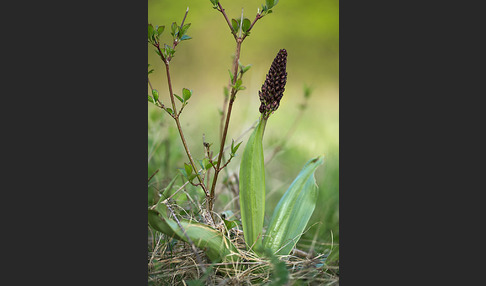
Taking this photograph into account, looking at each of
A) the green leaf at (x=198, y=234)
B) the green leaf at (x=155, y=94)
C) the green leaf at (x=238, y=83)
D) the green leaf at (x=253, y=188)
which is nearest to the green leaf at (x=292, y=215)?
the green leaf at (x=253, y=188)

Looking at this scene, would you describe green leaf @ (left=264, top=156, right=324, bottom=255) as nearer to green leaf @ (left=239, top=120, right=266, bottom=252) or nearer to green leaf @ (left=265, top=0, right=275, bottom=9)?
green leaf @ (left=239, top=120, right=266, bottom=252)

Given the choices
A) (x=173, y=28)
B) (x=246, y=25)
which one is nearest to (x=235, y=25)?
(x=246, y=25)

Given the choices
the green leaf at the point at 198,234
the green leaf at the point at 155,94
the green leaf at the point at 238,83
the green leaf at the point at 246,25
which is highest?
the green leaf at the point at 246,25

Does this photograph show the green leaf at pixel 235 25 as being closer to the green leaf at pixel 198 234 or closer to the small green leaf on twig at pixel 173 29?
the small green leaf on twig at pixel 173 29

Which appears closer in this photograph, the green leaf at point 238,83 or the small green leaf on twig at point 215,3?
the green leaf at point 238,83

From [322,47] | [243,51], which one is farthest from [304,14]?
[243,51]

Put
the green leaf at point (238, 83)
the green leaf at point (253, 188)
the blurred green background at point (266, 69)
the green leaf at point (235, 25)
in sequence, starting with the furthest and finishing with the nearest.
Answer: the blurred green background at point (266, 69) → the green leaf at point (253, 188) → the green leaf at point (235, 25) → the green leaf at point (238, 83)

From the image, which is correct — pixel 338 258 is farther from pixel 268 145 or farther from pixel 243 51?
pixel 243 51

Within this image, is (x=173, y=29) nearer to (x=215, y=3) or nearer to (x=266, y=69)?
(x=215, y=3)
